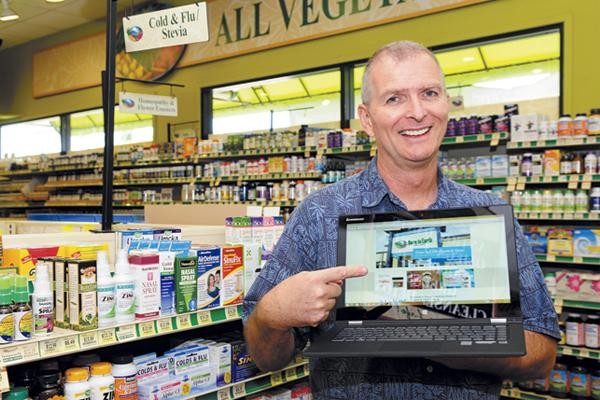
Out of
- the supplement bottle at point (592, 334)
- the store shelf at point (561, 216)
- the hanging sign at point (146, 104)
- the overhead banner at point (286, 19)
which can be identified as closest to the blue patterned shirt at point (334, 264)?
the store shelf at point (561, 216)

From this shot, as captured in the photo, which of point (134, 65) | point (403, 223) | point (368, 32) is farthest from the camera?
point (134, 65)

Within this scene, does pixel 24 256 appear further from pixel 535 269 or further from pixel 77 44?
pixel 77 44

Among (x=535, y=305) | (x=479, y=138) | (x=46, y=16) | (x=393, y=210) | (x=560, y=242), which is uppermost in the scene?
(x=46, y=16)

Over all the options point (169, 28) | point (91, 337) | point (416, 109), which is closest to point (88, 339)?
point (91, 337)

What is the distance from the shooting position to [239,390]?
8.56ft

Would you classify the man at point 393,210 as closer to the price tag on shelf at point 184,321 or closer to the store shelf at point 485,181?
the price tag on shelf at point 184,321

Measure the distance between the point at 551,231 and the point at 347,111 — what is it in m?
3.13

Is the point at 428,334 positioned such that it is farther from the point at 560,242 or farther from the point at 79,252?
the point at 560,242

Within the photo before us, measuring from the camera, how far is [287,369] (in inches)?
110

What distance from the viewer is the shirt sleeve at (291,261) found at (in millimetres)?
1443

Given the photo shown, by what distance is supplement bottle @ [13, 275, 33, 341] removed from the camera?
5.92 feet

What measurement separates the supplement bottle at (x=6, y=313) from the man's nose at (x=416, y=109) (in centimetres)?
134

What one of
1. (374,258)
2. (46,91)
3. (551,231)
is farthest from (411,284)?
(46,91)

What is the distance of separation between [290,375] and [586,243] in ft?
9.77
